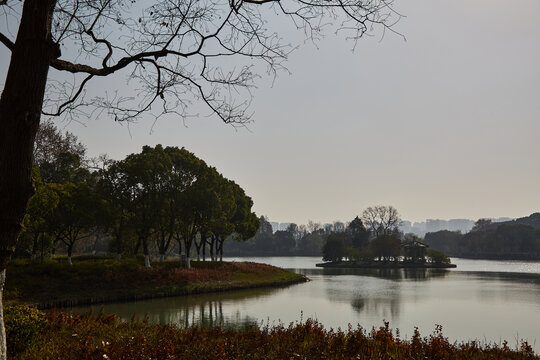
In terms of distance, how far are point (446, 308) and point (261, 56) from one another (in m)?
27.6

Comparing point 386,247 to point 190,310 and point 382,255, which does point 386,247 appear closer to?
point 382,255

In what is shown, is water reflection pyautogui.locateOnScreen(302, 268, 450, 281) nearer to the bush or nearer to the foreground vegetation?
the foreground vegetation

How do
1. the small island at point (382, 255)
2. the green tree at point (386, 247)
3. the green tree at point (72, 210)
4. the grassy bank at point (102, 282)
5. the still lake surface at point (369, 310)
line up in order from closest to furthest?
the still lake surface at point (369, 310) < the grassy bank at point (102, 282) < the green tree at point (72, 210) < the green tree at point (386, 247) < the small island at point (382, 255)

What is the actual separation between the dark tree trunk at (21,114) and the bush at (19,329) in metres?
3.81

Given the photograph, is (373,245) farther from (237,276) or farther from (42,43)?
(42,43)

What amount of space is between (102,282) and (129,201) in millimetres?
8932

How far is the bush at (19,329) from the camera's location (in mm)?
8992

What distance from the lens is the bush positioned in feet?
29.5

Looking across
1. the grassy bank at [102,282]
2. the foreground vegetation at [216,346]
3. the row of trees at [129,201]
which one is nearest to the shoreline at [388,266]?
the row of trees at [129,201]

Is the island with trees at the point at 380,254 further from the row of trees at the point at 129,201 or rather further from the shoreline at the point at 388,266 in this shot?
the row of trees at the point at 129,201

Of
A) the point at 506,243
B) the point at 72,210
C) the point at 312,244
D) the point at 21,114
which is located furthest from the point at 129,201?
the point at 506,243

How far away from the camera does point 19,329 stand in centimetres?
913

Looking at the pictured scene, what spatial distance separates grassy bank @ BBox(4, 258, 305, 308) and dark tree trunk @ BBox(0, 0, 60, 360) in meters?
24.5

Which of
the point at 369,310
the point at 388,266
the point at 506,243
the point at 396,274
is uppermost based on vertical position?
the point at 506,243
